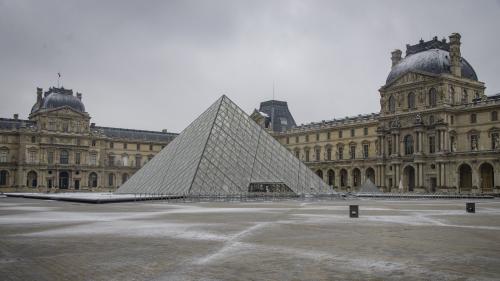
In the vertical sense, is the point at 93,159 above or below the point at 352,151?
below

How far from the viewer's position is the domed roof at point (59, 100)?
72875 millimetres

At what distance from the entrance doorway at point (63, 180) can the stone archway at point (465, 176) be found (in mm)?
52748

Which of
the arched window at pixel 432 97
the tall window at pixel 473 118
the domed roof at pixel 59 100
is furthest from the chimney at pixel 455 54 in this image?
the domed roof at pixel 59 100

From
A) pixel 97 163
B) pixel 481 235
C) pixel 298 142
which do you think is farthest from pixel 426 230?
pixel 97 163

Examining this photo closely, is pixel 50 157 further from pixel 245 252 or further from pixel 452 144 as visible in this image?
pixel 245 252

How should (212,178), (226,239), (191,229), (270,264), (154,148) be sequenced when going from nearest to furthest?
(270,264), (226,239), (191,229), (212,178), (154,148)

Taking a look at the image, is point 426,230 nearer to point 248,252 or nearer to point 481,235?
point 481,235

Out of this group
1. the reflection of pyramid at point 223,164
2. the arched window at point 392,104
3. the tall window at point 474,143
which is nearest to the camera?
the reflection of pyramid at point 223,164

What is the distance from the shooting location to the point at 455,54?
5447 centimetres

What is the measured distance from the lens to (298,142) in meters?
73.5

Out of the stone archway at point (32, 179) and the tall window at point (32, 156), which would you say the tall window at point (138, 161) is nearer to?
the stone archway at point (32, 179)

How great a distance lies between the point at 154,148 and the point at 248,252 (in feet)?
252

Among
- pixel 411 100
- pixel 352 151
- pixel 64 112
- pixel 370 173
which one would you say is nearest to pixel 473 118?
pixel 411 100

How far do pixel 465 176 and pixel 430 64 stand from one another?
12469mm
